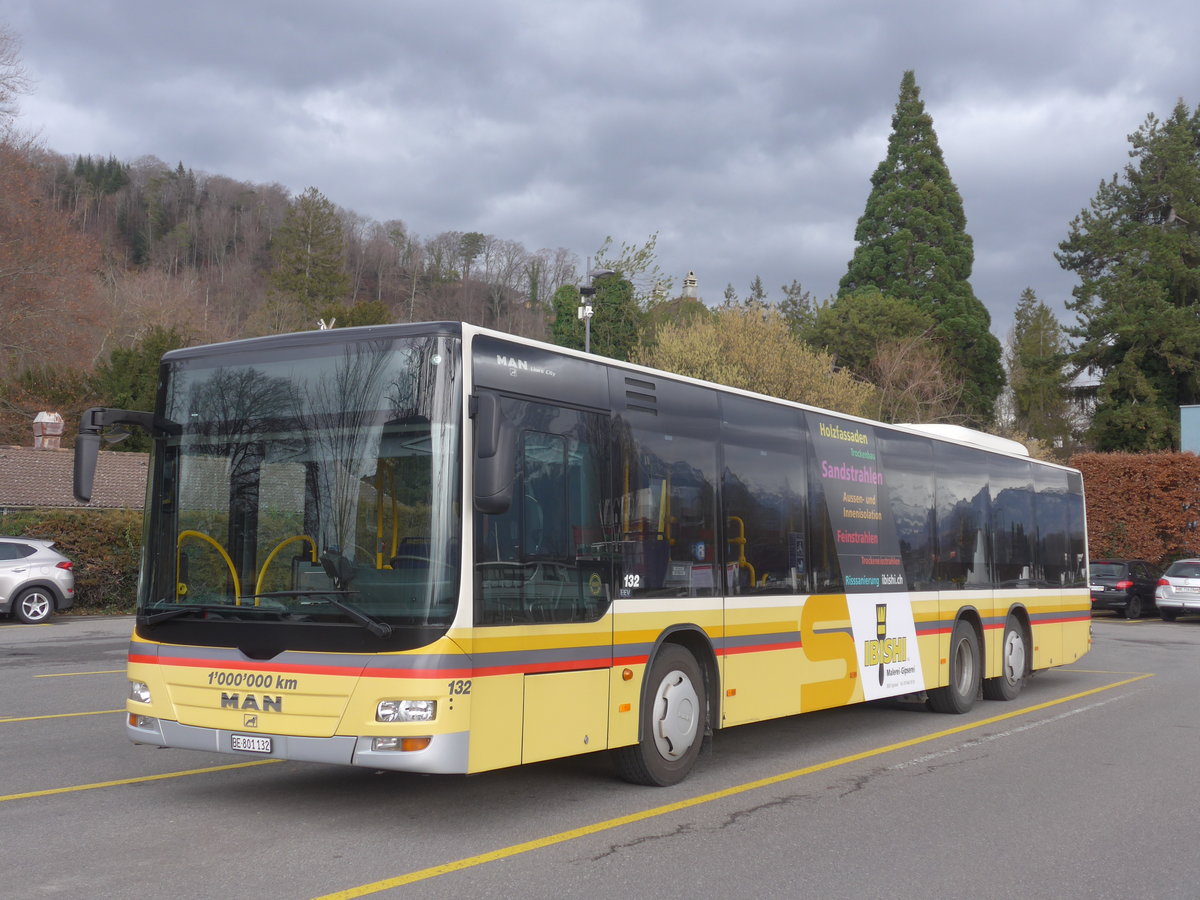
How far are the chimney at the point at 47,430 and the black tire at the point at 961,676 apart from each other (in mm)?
31672

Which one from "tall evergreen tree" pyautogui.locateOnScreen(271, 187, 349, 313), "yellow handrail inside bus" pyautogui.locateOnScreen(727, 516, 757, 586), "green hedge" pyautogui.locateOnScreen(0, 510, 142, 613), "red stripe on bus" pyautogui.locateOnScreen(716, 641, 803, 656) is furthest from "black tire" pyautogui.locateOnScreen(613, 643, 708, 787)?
"tall evergreen tree" pyautogui.locateOnScreen(271, 187, 349, 313)

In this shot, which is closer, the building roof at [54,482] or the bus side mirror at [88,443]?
the bus side mirror at [88,443]

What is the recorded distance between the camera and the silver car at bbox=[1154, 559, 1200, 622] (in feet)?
103

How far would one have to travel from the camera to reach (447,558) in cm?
640

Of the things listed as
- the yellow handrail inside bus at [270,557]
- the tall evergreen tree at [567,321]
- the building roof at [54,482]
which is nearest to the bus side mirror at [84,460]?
the yellow handrail inside bus at [270,557]

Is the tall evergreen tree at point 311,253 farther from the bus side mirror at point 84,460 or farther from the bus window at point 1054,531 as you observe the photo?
the bus side mirror at point 84,460

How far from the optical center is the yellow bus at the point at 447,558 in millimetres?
6430

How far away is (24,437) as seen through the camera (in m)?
41.4

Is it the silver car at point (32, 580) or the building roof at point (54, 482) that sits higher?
the building roof at point (54, 482)

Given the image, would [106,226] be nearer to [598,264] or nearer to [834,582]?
[598,264]

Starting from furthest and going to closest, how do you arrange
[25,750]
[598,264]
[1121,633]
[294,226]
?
[294,226], [598,264], [1121,633], [25,750]

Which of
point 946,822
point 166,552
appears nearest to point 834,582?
point 946,822

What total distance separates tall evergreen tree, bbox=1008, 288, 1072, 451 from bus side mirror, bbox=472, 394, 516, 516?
179 ft

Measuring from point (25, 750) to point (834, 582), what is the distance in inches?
263
